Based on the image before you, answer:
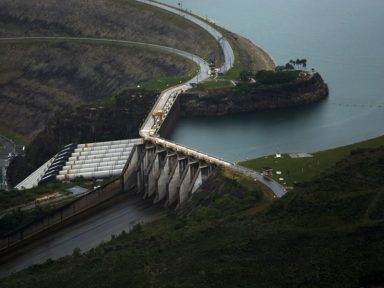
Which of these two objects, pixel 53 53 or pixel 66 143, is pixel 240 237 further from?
pixel 53 53

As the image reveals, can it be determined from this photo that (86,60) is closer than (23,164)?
No

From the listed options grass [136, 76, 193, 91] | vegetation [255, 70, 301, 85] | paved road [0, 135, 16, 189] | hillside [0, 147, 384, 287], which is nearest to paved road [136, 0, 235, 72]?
grass [136, 76, 193, 91]

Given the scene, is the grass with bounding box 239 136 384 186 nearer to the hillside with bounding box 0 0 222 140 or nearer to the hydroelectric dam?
the hydroelectric dam

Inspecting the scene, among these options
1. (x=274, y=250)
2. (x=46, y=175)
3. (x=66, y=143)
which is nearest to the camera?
(x=274, y=250)

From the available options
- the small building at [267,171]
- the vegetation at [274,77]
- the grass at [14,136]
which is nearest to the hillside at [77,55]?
the grass at [14,136]

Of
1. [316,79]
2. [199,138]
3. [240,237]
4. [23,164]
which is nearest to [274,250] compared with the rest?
[240,237]

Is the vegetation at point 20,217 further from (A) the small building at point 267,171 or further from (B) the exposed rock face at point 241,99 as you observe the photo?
(B) the exposed rock face at point 241,99

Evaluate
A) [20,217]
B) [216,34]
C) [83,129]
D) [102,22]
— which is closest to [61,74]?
[102,22]
